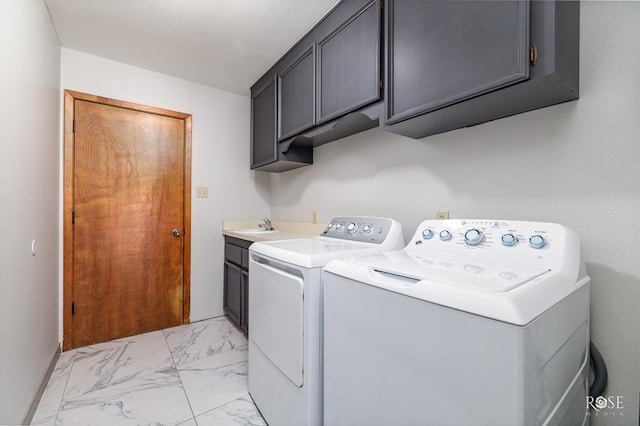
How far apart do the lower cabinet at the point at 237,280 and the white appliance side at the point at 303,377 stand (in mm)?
880

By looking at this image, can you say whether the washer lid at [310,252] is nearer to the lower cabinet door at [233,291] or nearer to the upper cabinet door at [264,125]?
the lower cabinet door at [233,291]

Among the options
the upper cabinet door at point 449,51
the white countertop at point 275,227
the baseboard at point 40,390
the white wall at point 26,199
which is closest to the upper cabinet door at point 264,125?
the white countertop at point 275,227

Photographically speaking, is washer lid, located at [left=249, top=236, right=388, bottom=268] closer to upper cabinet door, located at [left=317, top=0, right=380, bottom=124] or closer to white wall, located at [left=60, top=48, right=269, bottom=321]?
upper cabinet door, located at [left=317, top=0, right=380, bottom=124]

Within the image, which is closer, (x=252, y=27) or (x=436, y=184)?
(x=436, y=184)

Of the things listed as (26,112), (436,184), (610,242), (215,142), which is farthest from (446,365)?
(215,142)

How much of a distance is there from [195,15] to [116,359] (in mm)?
2415

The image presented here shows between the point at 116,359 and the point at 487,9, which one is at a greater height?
the point at 487,9

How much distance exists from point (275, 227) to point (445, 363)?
248 centimetres

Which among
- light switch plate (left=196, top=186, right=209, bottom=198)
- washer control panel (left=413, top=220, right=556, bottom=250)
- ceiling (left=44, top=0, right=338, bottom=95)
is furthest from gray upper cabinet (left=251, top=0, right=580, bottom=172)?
light switch plate (left=196, top=186, right=209, bottom=198)

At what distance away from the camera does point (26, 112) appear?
1398 millimetres

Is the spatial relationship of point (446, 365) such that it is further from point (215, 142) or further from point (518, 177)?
point (215, 142)

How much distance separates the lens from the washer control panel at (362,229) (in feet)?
4.90

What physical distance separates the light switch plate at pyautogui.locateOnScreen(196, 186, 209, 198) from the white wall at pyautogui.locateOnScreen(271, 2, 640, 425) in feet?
7.12

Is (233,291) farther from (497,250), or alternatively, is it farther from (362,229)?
(497,250)
